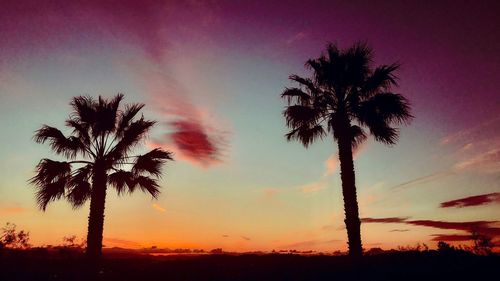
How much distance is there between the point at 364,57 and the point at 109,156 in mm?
13949

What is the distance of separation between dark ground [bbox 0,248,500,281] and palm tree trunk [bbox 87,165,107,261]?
68 centimetres

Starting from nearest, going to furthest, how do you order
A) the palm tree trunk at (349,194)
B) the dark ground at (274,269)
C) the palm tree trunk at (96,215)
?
the dark ground at (274,269) → the palm tree trunk at (96,215) → the palm tree trunk at (349,194)

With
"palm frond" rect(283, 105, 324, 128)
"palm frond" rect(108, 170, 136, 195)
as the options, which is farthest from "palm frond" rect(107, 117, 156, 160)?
"palm frond" rect(283, 105, 324, 128)

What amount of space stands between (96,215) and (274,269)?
27.8 ft

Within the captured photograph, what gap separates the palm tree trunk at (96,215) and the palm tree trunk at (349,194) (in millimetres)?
11297

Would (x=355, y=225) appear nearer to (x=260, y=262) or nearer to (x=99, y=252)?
(x=260, y=262)

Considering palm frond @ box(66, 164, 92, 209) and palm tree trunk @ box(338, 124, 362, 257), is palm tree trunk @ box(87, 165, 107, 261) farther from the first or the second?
palm tree trunk @ box(338, 124, 362, 257)

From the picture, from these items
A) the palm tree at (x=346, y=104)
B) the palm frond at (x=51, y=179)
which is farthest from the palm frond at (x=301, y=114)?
the palm frond at (x=51, y=179)

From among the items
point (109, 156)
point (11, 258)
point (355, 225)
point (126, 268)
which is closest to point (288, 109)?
point (355, 225)

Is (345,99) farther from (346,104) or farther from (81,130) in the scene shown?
(81,130)

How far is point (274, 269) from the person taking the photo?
1416 centimetres

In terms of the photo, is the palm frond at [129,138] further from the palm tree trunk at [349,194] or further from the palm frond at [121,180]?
the palm tree trunk at [349,194]

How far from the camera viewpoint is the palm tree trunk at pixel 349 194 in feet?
57.0

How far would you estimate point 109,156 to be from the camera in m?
18.2
